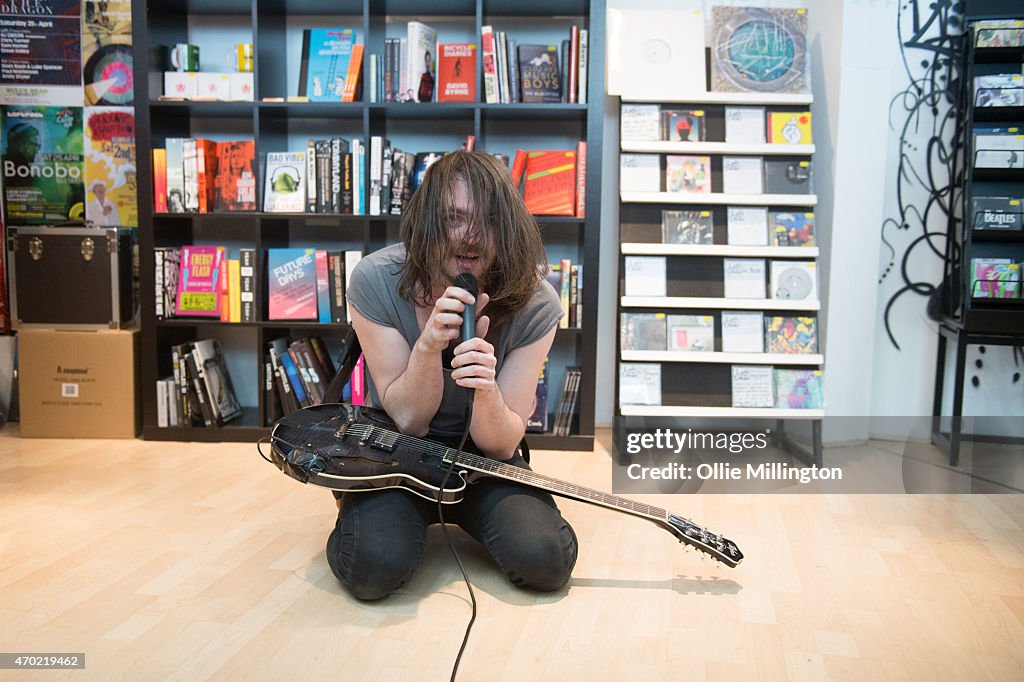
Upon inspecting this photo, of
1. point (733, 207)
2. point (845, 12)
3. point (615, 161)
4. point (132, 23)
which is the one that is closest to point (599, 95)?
point (615, 161)

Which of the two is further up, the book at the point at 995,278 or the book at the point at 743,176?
the book at the point at 743,176

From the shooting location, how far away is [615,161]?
3.31 m

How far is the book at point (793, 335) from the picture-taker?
292 centimetres

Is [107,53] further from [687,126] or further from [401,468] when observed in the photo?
[401,468]

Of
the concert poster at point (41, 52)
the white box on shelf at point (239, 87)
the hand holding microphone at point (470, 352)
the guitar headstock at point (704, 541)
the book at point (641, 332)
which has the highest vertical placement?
the concert poster at point (41, 52)

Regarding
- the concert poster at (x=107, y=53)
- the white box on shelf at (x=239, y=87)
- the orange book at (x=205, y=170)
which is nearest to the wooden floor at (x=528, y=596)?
the orange book at (x=205, y=170)

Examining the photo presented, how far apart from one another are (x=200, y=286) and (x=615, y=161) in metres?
1.67

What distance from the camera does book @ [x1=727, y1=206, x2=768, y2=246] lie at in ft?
9.65

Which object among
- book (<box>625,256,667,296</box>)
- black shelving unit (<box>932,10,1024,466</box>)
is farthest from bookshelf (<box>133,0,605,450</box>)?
black shelving unit (<box>932,10,1024,466</box>)

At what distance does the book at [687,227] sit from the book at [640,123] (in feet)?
0.92

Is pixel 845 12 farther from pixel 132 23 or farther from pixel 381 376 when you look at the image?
pixel 132 23

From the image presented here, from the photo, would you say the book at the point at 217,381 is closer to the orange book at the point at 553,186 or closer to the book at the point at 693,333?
the orange book at the point at 553,186

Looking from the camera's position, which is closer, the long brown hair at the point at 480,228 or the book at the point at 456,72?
the long brown hair at the point at 480,228

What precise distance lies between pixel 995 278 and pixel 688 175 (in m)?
1.10
